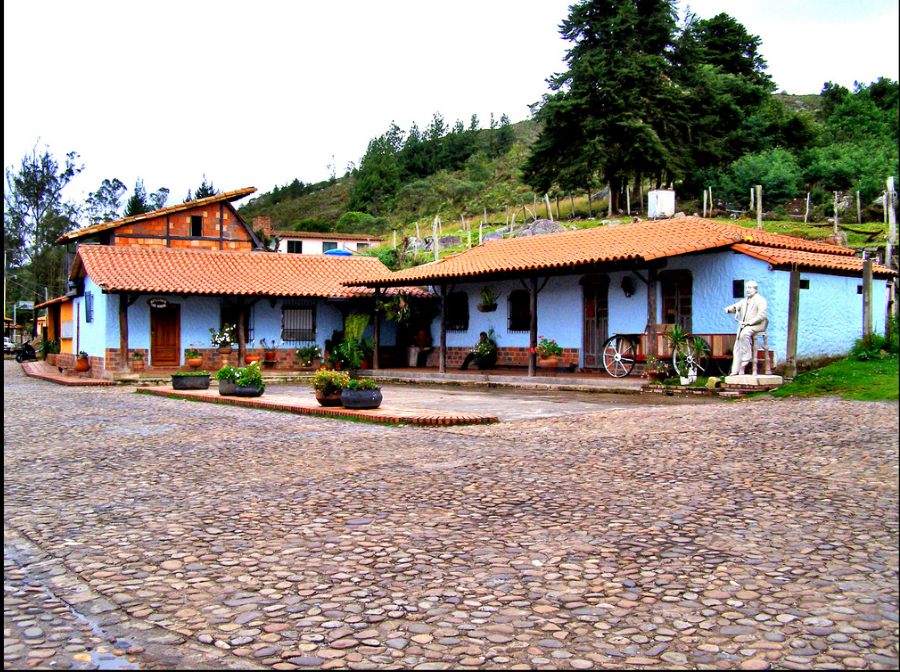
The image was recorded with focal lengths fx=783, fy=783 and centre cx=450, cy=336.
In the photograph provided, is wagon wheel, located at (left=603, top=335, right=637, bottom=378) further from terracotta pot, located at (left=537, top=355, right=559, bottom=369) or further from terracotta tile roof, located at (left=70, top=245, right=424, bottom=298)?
terracotta tile roof, located at (left=70, top=245, right=424, bottom=298)

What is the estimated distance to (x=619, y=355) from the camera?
59.8ft

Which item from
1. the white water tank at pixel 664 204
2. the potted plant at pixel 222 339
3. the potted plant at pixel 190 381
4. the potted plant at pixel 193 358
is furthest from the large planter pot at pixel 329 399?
the white water tank at pixel 664 204

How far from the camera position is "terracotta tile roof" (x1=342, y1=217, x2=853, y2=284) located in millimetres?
16531

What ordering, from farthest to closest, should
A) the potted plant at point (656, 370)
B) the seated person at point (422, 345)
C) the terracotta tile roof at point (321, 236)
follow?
the terracotta tile roof at point (321, 236) < the seated person at point (422, 345) < the potted plant at point (656, 370)

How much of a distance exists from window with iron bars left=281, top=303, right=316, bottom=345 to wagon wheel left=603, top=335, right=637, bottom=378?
10815 millimetres

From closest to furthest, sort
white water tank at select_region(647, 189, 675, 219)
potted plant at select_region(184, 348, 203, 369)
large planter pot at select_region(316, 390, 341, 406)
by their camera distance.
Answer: large planter pot at select_region(316, 390, 341, 406)
white water tank at select_region(647, 189, 675, 219)
potted plant at select_region(184, 348, 203, 369)

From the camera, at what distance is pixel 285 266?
88.3ft

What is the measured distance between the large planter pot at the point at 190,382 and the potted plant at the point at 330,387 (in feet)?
21.4

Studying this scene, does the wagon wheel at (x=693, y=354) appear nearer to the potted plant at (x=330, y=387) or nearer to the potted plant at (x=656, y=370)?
the potted plant at (x=656, y=370)

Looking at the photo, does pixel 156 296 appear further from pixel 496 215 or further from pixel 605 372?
pixel 496 215

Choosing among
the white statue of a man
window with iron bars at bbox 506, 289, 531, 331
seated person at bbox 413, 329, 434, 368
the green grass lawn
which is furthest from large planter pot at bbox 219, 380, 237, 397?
the green grass lawn

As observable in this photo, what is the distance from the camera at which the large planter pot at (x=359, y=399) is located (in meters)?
12.2

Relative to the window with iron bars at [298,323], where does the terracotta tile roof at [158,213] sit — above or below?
above

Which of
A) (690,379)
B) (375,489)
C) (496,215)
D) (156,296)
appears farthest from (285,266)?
(496,215)
